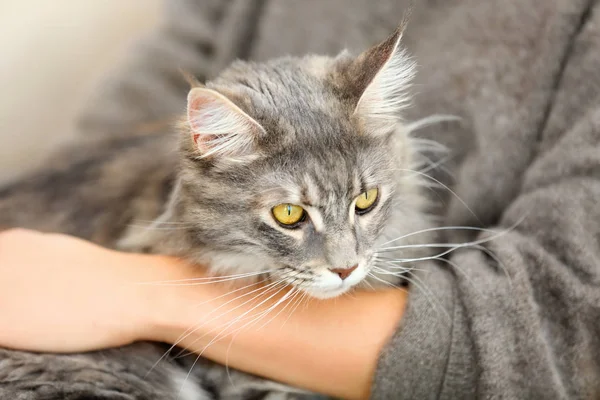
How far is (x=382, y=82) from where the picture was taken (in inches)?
44.3

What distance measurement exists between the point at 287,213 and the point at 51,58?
1.61 meters

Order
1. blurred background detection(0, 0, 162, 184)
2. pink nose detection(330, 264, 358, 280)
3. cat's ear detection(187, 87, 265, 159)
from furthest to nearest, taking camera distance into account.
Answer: blurred background detection(0, 0, 162, 184), pink nose detection(330, 264, 358, 280), cat's ear detection(187, 87, 265, 159)

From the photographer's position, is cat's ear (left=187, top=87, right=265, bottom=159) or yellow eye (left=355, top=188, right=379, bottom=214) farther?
yellow eye (left=355, top=188, right=379, bottom=214)

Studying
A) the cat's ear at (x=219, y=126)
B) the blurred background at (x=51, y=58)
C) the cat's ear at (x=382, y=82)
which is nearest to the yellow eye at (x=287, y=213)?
the cat's ear at (x=219, y=126)

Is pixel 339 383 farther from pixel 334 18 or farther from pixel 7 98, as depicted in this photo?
pixel 7 98

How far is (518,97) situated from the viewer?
48.2 inches

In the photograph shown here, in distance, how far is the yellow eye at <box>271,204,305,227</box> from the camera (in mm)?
1053

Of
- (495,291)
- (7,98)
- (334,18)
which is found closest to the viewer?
(495,291)

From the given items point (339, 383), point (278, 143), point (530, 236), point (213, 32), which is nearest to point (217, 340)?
point (339, 383)

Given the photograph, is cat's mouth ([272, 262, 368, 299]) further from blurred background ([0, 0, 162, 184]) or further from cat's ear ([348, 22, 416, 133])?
blurred background ([0, 0, 162, 184])

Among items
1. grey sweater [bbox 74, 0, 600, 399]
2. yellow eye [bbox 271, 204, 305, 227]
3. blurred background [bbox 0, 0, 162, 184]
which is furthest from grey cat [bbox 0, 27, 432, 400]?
blurred background [bbox 0, 0, 162, 184]

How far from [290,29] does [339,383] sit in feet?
3.38

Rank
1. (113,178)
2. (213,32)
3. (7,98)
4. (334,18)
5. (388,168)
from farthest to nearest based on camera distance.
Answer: (7,98), (213,32), (334,18), (113,178), (388,168)

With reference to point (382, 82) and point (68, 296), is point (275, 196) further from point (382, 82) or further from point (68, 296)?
point (68, 296)
